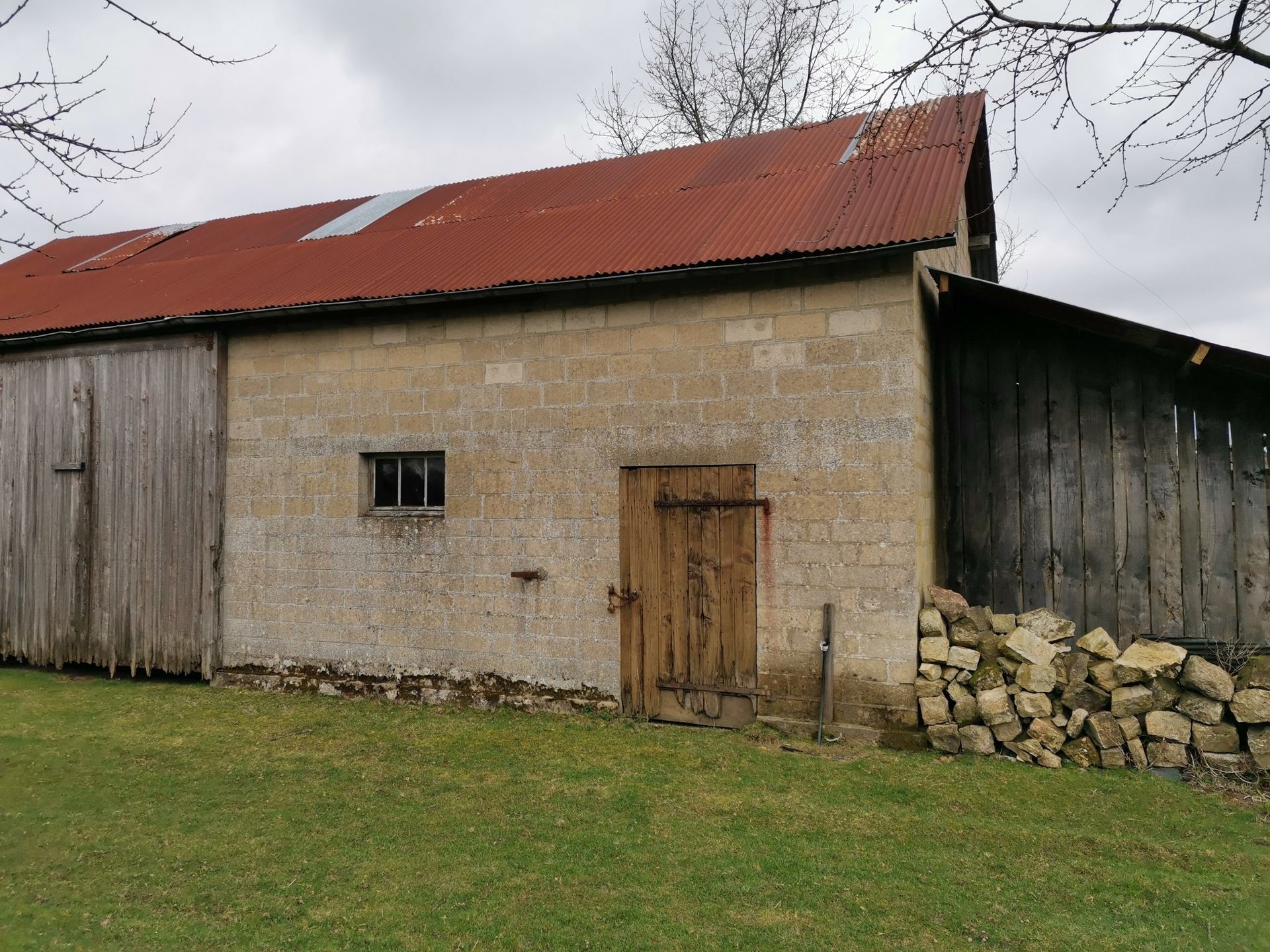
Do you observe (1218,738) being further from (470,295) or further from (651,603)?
(470,295)

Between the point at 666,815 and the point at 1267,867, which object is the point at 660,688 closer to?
the point at 666,815

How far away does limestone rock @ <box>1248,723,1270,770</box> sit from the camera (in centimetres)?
548

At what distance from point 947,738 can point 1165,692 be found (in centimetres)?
150

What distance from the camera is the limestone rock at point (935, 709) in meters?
6.11

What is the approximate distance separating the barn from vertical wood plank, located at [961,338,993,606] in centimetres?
2

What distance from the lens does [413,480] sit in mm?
8070

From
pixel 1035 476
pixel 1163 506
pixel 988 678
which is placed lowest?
pixel 988 678

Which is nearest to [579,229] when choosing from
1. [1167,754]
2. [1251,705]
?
[1167,754]

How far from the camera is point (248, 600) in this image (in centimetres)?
847

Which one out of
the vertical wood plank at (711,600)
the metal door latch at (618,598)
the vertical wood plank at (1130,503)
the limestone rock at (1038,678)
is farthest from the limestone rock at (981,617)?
the metal door latch at (618,598)

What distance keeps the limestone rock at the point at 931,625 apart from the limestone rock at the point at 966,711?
0.48m

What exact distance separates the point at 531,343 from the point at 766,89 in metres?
13.9

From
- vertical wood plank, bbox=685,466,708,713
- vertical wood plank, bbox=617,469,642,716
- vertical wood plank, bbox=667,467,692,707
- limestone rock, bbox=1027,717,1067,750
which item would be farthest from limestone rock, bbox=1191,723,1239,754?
vertical wood plank, bbox=617,469,642,716

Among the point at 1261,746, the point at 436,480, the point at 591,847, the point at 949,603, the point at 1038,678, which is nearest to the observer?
the point at 591,847
